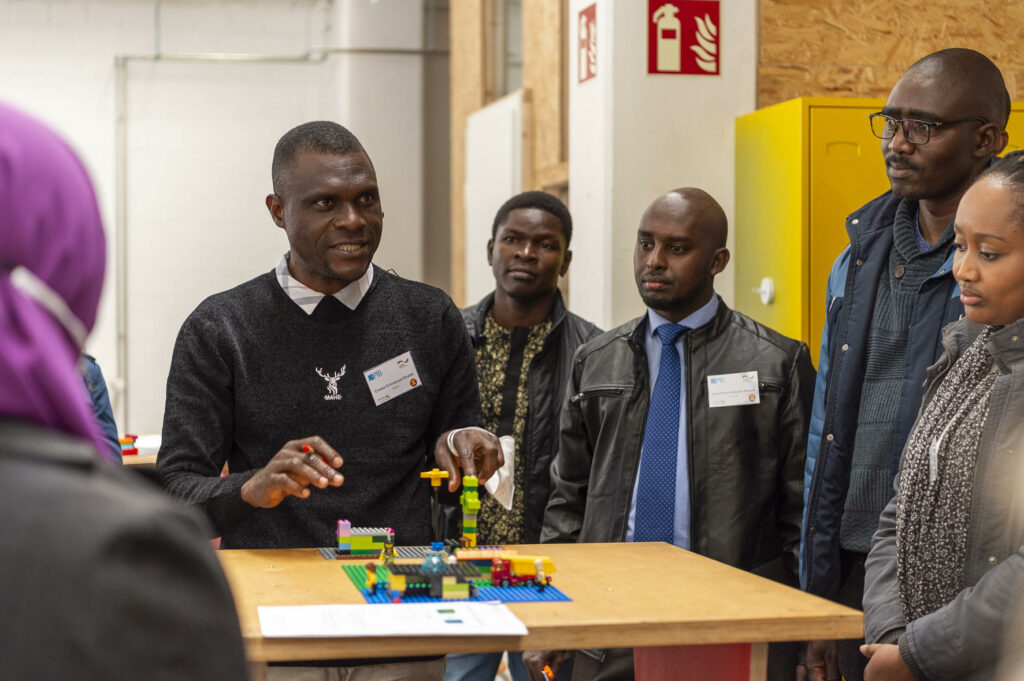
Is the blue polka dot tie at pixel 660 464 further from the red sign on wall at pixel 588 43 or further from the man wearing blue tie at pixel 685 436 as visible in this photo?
the red sign on wall at pixel 588 43

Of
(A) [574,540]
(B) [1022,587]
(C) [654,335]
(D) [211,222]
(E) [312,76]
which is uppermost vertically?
(E) [312,76]

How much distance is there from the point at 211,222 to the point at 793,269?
18.5 ft

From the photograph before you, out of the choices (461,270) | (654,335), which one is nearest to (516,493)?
(654,335)

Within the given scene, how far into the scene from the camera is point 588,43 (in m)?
4.58

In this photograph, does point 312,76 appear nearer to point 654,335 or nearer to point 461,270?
point 461,270

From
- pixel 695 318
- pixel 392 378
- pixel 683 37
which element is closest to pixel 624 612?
pixel 392 378

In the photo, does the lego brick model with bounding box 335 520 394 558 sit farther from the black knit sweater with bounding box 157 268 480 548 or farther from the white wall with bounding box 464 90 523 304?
the white wall with bounding box 464 90 523 304

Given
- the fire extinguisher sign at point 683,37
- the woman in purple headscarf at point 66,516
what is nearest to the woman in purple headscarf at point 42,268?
the woman in purple headscarf at point 66,516

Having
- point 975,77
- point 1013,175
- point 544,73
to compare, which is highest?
point 544,73

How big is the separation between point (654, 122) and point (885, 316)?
2.04m

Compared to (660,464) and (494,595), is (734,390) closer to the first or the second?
(660,464)

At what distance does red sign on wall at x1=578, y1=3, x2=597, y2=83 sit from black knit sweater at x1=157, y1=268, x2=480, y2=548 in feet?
8.32

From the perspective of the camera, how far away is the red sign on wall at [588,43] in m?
4.49

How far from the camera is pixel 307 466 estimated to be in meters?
1.88
